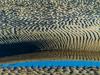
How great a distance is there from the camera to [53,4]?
17125 millimetres

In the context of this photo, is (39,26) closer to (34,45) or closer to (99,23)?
(34,45)

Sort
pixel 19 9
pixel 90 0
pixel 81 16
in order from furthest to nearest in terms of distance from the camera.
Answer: pixel 90 0 < pixel 19 9 < pixel 81 16

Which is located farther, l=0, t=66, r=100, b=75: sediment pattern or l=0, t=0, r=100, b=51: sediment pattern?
l=0, t=0, r=100, b=51: sediment pattern

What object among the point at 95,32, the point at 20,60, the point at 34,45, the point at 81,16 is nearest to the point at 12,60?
the point at 20,60

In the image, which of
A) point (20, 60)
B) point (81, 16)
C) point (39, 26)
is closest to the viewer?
point (20, 60)

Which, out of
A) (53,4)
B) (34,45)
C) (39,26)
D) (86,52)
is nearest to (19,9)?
(53,4)

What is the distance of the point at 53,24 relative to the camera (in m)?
13.9

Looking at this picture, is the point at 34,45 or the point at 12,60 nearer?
the point at 12,60

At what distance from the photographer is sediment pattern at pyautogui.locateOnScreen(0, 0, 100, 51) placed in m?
12.8

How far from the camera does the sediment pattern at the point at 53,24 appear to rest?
41.8ft

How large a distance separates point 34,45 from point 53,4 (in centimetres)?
473

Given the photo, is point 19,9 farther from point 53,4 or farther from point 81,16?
point 81,16

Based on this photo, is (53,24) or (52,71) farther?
(53,24)

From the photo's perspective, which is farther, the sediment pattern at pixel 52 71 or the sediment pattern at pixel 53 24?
the sediment pattern at pixel 53 24
